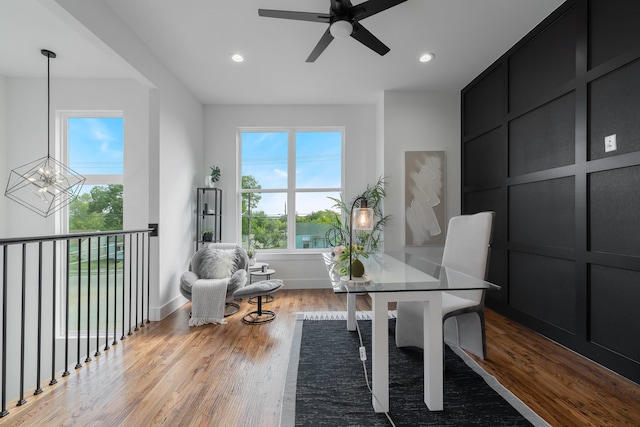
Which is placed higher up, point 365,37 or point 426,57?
point 426,57

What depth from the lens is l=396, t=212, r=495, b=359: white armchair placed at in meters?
2.06

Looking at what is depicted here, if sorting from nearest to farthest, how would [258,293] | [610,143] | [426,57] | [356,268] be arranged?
[356,268] < [610,143] < [258,293] < [426,57]

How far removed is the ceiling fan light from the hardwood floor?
2381mm

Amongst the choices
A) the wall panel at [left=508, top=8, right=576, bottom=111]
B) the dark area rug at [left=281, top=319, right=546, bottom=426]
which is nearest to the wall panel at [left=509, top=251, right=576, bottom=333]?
the dark area rug at [left=281, top=319, right=546, bottom=426]

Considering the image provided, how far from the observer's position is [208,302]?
3.11m

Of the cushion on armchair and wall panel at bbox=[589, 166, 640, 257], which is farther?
the cushion on armchair

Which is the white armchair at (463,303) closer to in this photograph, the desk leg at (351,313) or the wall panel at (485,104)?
the desk leg at (351,313)

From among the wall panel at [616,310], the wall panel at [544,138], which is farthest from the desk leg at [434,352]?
the wall panel at [544,138]

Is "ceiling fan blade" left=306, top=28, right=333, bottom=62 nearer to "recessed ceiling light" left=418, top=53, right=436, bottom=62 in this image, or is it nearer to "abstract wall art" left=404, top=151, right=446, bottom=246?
"recessed ceiling light" left=418, top=53, right=436, bottom=62

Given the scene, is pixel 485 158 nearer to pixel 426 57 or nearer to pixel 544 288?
pixel 426 57

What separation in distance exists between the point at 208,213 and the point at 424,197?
2.98m

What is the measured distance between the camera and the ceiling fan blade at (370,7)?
198cm

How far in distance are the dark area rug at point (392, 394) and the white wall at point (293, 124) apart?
210 cm

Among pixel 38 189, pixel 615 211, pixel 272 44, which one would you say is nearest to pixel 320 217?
pixel 272 44
